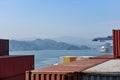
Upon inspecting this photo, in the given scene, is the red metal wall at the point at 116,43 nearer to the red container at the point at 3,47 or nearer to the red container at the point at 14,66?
the red container at the point at 14,66

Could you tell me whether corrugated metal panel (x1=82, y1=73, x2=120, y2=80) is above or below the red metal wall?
below

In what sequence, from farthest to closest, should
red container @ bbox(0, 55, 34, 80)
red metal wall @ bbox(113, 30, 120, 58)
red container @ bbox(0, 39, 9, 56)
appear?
red container @ bbox(0, 39, 9, 56)
red container @ bbox(0, 55, 34, 80)
red metal wall @ bbox(113, 30, 120, 58)

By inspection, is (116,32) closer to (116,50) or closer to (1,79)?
(116,50)

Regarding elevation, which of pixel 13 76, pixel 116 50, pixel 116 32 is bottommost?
pixel 13 76

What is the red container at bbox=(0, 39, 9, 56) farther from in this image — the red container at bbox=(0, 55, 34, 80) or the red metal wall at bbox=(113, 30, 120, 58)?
the red metal wall at bbox=(113, 30, 120, 58)

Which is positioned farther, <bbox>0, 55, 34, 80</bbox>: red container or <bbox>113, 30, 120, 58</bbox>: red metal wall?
<bbox>0, 55, 34, 80</bbox>: red container

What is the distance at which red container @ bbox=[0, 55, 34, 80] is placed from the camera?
79.2 ft

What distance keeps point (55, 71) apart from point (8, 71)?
467 inches

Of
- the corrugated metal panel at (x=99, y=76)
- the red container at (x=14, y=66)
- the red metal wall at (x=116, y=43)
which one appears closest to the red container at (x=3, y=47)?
the red container at (x=14, y=66)

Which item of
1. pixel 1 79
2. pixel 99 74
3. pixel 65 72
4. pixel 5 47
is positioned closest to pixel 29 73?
pixel 65 72

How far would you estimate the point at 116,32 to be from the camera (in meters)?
23.1

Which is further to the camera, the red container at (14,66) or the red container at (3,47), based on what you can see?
the red container at (3,47)

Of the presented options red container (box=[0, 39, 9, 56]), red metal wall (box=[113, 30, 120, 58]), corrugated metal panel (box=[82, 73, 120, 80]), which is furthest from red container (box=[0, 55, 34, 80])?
corrugated metal panel (box=[82, 73, 120, 80])

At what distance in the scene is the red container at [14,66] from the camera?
79.2 feet
